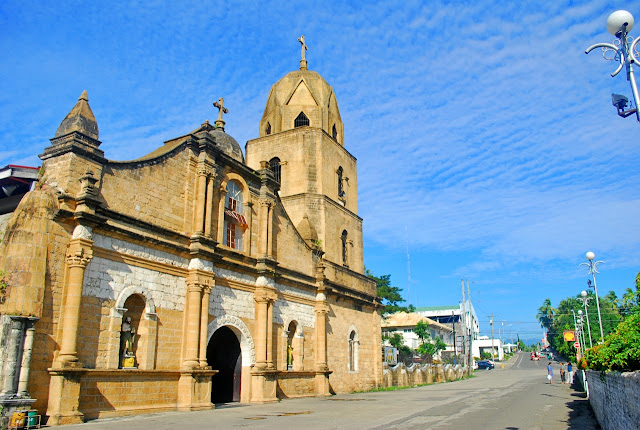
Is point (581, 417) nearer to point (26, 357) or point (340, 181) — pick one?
point (26, 357)

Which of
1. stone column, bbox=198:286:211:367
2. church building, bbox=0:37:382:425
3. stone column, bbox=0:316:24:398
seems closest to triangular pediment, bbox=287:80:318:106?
church building, bbox=0:37:382:425

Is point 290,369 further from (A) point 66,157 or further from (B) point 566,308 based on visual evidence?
(B) point 566,308

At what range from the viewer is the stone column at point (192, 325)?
1584cm

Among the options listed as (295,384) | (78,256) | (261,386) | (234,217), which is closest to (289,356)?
(295,384)

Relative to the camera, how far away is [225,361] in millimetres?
20516

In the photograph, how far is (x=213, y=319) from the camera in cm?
1756

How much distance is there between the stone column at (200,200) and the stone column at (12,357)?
253 inches

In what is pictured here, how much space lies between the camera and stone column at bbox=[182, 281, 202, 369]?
1584cm

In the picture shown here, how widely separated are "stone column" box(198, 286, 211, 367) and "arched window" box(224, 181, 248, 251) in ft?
8.88

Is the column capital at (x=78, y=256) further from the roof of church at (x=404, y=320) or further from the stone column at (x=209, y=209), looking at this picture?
the roof of church at (x=404, y=320)

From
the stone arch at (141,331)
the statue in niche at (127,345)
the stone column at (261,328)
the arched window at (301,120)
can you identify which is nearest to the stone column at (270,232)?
the stone column at (261,328)

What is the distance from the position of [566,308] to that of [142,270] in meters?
93.9

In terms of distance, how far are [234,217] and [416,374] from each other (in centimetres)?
2155

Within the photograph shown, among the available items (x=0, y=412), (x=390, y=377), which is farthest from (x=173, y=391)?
(x=390, y=377)
